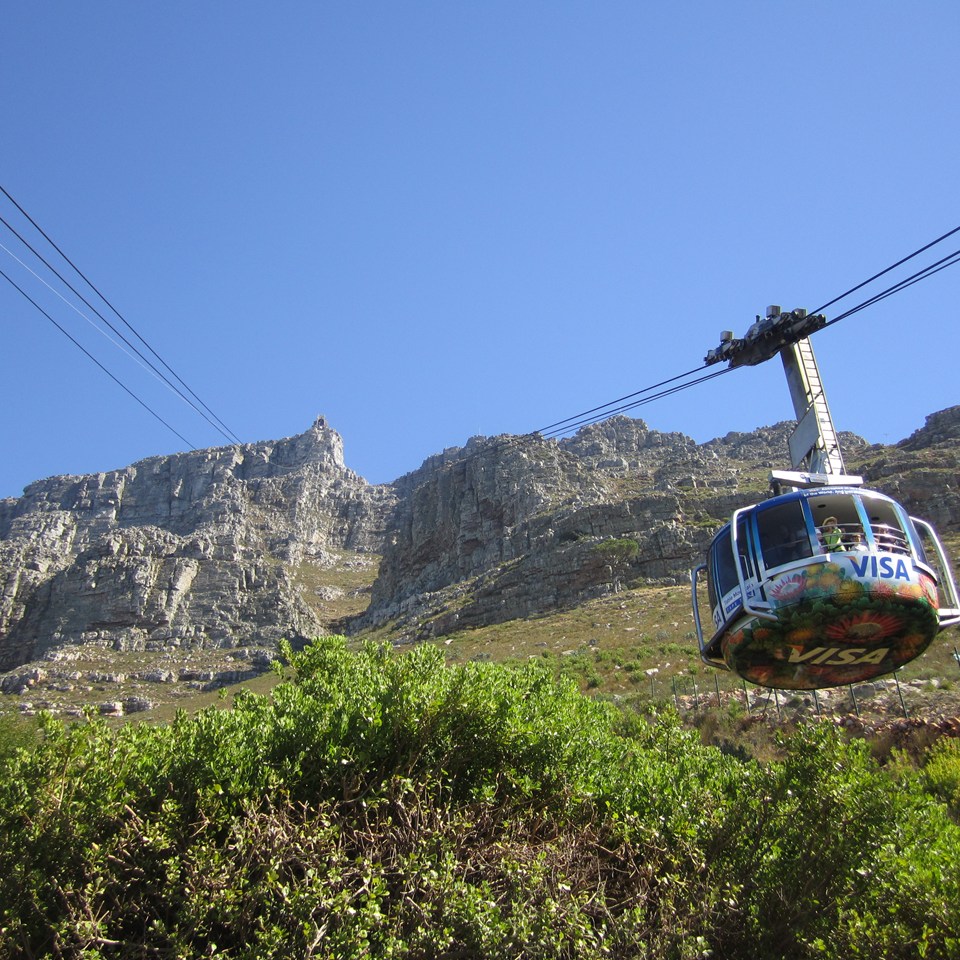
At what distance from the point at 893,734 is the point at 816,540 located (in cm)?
1561

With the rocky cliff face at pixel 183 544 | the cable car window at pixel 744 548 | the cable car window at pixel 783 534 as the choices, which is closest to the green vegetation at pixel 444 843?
the cable car window at pixel 744 548

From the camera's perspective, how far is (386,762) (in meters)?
11.4

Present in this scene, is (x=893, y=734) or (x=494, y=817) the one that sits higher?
(x=893, y=734)

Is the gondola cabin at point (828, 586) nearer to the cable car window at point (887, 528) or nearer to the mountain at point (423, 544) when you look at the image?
the cable car window at point (887, 528)

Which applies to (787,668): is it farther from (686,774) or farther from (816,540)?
(686,774)

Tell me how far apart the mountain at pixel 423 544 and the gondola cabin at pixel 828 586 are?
3985cm

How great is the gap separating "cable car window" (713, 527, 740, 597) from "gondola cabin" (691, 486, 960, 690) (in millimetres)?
15

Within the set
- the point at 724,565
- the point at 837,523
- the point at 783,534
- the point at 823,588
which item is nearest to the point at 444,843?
the point at 724,565

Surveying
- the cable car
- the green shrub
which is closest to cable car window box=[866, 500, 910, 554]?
the cable car

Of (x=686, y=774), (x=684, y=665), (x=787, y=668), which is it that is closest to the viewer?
(x=787, y=668)

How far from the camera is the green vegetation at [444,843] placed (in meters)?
8.44

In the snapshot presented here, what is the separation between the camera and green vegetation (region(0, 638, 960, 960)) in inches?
332

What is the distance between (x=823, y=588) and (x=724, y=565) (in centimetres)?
157

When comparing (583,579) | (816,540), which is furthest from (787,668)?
(583,579)
